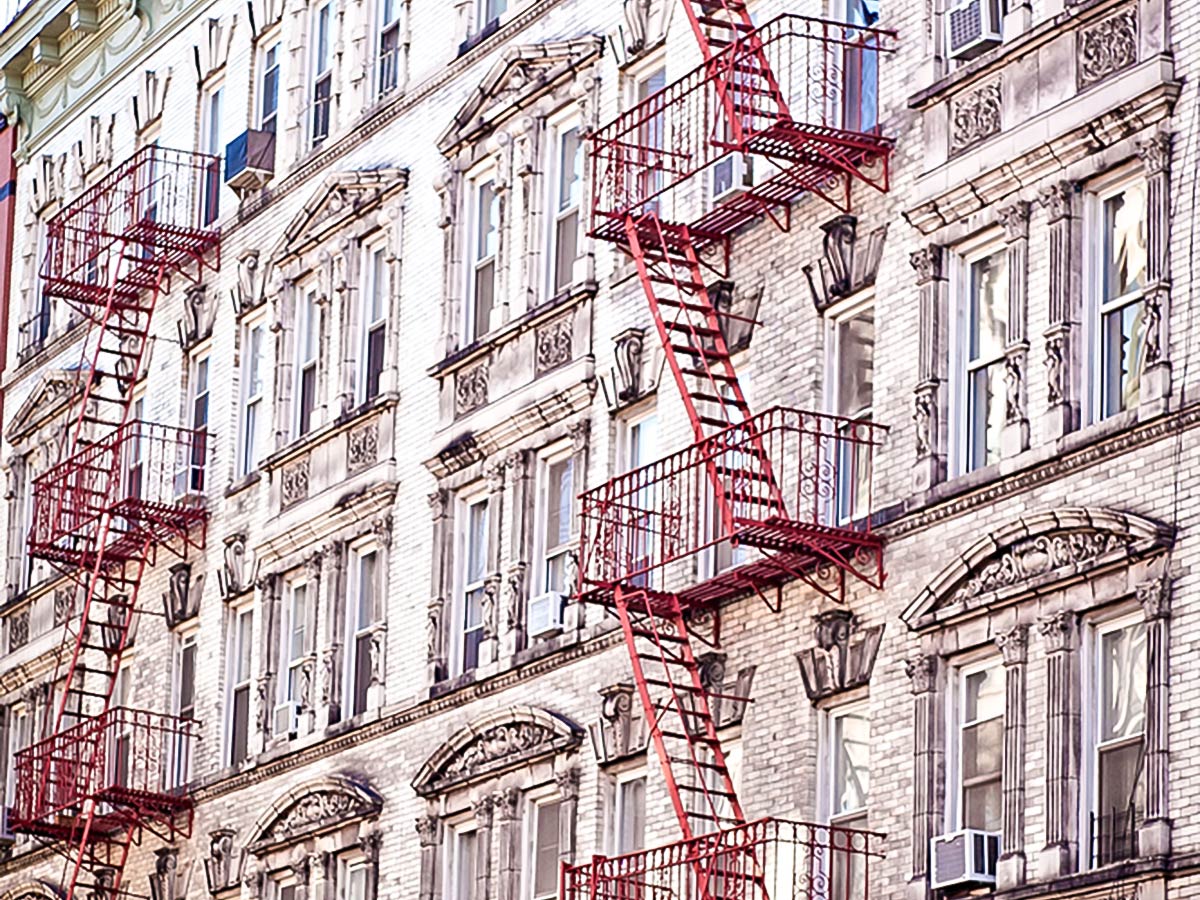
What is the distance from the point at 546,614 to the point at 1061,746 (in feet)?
30.8

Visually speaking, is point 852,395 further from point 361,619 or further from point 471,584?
→ point 361,619

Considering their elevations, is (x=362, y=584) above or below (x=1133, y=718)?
above

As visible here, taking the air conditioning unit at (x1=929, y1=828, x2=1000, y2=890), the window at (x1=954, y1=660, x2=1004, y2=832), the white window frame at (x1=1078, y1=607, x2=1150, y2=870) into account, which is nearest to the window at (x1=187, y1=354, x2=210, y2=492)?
the window at (x1=954, y1=660, x2=1004, y2=832)

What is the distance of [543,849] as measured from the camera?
35062 mm

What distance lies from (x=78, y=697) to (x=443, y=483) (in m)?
11.4

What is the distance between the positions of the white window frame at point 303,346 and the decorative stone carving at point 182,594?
3143mm

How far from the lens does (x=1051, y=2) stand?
1136 inches

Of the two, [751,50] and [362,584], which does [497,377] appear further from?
[751,50]

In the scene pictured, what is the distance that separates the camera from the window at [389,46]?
41562 mm

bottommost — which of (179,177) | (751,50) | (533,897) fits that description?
(533,897)

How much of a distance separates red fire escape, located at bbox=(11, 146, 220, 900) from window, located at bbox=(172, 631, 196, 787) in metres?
0.05

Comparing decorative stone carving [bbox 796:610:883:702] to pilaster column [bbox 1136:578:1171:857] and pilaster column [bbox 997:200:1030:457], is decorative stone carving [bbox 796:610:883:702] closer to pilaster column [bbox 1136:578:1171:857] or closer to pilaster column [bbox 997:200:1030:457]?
pilaster column [bbox 997:200:1030:457]

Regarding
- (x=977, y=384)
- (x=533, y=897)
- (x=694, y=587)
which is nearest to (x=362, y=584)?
(x=533, y=897)

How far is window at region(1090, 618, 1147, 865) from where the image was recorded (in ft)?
86.4
